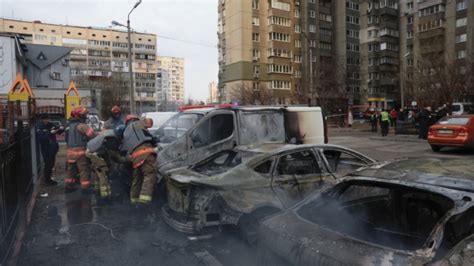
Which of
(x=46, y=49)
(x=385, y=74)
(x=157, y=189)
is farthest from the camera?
(x=385, y=74)

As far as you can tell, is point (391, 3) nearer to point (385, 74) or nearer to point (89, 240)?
point (385, 74)

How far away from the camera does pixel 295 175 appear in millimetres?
5066

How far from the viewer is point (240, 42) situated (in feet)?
189

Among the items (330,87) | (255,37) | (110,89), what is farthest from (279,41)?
Answer: (110,89)

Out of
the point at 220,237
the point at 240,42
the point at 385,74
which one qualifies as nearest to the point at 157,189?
the point at 220,237

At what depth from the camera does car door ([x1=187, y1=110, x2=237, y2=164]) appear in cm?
679

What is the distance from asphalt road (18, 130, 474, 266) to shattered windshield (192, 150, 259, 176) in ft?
3.26

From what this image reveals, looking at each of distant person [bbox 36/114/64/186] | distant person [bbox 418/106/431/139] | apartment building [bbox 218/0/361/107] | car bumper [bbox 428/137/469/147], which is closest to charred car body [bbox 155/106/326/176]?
distant person [bbox 36/114/64/186]

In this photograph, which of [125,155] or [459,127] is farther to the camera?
[459,127]

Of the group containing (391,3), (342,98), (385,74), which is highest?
(391,3)

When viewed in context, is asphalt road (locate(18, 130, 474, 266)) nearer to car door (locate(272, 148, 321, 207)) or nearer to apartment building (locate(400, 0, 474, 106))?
car door (locate(272, 148, 321, 207))

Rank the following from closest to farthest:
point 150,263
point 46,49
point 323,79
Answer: point 150,263 < point 46,49 < point 323,79

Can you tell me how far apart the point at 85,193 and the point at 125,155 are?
148 cm

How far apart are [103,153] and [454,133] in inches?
466
